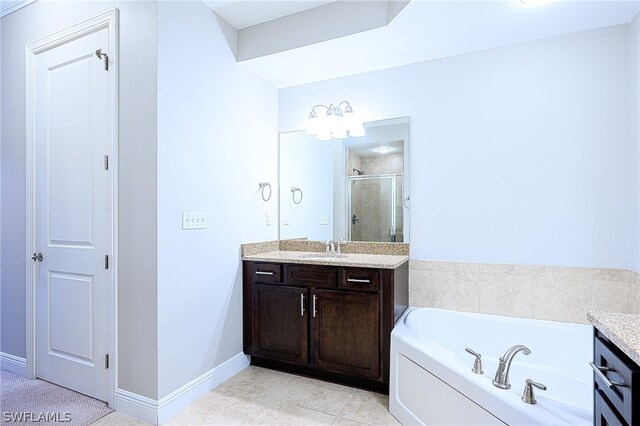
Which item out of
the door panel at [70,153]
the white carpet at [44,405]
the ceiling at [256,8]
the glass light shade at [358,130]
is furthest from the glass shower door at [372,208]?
the white carpet at [44,405]

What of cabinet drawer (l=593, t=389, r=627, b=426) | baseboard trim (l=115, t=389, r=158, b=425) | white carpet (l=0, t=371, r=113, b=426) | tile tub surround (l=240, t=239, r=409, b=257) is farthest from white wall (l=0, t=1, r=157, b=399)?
cabinet drawer (l=593, t=389, r=627, b=426)

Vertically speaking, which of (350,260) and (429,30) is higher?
(429,30)

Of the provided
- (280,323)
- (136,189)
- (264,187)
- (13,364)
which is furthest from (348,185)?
(13,364)

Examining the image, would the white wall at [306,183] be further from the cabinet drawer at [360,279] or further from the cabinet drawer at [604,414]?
the cabinet drawer at [604,414]

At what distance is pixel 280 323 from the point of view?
253cm

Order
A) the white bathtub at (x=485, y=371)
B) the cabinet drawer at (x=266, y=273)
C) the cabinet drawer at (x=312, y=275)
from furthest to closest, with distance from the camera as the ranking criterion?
the cabinet drawer at (x=266, y=273) < the cabinet drawer at (x=312, y=275) < the white bathtub at (x=485, y=371)

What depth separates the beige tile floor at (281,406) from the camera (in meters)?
1.94

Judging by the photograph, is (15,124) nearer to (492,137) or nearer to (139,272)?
(139,272)

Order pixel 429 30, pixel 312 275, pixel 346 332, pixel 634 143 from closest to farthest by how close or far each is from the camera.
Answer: pixel 634 143
pixel 429 30
pixel 346 332
pixel 312 275

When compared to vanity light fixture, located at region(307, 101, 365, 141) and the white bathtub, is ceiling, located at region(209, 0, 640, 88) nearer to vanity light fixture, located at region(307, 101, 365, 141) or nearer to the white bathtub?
vanity light fixture, located at region(307, 101, 365, 141)

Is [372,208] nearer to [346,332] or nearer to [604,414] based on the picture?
[346,332]

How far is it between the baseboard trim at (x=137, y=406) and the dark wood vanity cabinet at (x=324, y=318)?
2.75 ft

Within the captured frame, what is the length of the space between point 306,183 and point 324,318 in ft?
4.23

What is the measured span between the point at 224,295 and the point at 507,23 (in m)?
2.65
